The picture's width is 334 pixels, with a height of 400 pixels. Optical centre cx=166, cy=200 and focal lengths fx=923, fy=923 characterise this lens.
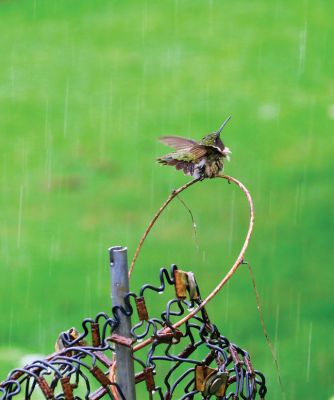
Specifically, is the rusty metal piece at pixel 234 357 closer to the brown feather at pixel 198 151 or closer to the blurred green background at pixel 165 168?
the brown feather at pixel 198 151

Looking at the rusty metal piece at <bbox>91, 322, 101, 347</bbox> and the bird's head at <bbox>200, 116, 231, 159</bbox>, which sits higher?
the bird's head at <bbox>200, 116, 231, 159</bbox>

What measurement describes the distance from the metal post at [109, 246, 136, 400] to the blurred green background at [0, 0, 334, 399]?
90.3 inches

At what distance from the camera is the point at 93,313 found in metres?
4.87

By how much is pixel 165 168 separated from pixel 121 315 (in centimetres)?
423

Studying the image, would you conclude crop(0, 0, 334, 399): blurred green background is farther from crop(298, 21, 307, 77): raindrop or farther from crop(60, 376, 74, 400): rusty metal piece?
crop(60, 376, 74, 400): rusty metal piece

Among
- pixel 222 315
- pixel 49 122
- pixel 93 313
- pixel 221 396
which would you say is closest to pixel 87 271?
pixel 93 313

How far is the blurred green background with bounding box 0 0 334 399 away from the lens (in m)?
4.84

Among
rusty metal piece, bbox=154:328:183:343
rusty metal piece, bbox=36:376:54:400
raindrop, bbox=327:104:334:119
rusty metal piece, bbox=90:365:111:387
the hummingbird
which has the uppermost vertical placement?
raindrop, bbox=327:104:334:119

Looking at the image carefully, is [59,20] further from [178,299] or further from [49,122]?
[178,299]

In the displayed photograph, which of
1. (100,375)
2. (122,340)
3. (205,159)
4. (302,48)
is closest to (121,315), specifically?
(122,340)

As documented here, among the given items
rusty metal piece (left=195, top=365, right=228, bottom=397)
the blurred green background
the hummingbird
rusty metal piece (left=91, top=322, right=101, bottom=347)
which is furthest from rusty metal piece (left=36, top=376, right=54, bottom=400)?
the blurred green background

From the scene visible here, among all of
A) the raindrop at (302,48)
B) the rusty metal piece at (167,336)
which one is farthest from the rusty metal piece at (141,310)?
the raindrop at (302,48)

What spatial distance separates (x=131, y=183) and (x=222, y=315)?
1517 mm

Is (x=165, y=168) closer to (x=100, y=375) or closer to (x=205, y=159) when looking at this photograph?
(x=205, y=159)
